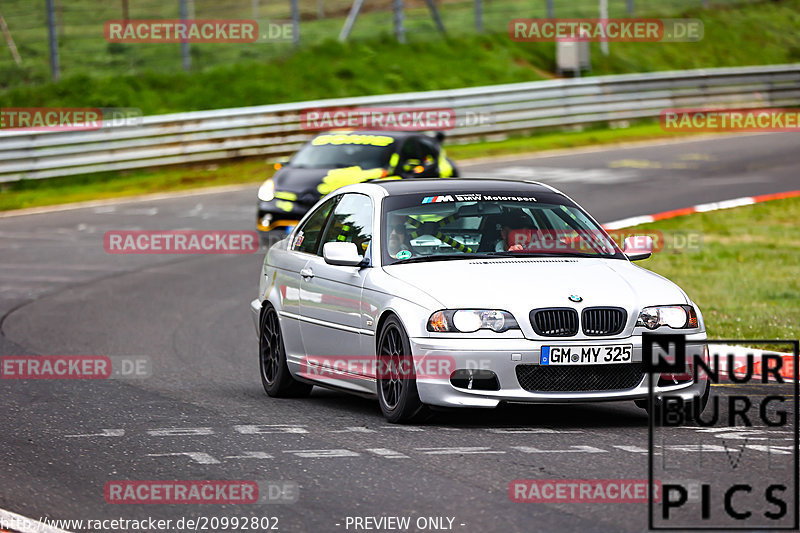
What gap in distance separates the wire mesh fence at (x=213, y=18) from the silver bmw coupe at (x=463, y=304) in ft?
64.9

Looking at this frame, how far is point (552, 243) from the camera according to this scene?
9492 mm

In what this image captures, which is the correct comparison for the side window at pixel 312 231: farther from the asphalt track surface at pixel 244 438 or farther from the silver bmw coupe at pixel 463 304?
the asphalt track surface at pixel 244 438

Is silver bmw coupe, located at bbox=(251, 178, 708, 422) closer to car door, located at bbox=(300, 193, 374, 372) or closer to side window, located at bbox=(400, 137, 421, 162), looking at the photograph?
car door, located at bbox=(300, 193, 374, 372)

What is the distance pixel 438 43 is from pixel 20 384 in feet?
95.6

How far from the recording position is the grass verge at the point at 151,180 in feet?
85.6

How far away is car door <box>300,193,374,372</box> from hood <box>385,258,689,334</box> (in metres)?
0.44

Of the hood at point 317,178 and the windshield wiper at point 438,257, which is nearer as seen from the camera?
the windshield wiper at point 438,257

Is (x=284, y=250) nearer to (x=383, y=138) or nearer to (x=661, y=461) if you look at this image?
(x=661, y=461)

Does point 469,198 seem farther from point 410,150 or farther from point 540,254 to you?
point 410,150

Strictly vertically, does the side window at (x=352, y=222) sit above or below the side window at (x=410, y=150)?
below

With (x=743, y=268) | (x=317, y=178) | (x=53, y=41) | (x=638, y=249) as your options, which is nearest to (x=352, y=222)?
(x=638, y=249)

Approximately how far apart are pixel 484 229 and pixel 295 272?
1.54 m

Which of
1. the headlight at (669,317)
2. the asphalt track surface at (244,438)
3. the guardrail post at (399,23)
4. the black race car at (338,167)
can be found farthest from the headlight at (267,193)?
the guardrail post at (399,23)

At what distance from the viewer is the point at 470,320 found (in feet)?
27.3
